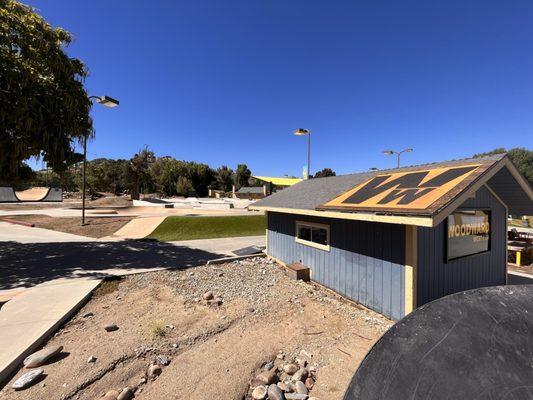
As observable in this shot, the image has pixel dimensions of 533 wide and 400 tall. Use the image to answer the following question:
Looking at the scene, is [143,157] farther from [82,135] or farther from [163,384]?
[163,384]

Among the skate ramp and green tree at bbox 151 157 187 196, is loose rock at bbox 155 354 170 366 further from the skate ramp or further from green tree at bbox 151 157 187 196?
green tree at bbox 151 157 187 196

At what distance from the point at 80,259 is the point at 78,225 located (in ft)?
37.1

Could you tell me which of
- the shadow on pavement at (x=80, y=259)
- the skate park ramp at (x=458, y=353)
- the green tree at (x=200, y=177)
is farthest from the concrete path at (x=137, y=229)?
the green tree at (x=200, y=177)

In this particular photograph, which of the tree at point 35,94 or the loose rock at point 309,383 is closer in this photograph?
the loose rock at point 309,383

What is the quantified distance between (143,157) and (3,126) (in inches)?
1510

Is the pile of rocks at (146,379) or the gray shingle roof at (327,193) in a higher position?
the gray shingle roof at (327,193)

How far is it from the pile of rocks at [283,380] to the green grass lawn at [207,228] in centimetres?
1392

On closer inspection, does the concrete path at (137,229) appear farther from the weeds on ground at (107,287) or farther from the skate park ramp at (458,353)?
the skate park ramp at (458,353)

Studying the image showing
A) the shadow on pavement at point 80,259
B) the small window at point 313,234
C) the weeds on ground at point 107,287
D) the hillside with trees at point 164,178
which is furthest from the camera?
the hillside with trees at point 164,178

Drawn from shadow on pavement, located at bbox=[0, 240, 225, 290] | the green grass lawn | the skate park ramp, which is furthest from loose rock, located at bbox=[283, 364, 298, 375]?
the green grass lawn

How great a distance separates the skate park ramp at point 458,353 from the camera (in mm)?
1613

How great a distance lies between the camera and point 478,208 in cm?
720

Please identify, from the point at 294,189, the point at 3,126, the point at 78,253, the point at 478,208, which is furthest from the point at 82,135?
the point at 478,208

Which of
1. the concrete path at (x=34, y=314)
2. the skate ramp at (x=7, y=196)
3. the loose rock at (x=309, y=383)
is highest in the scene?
the skate ramp at (x=7, y=196)
